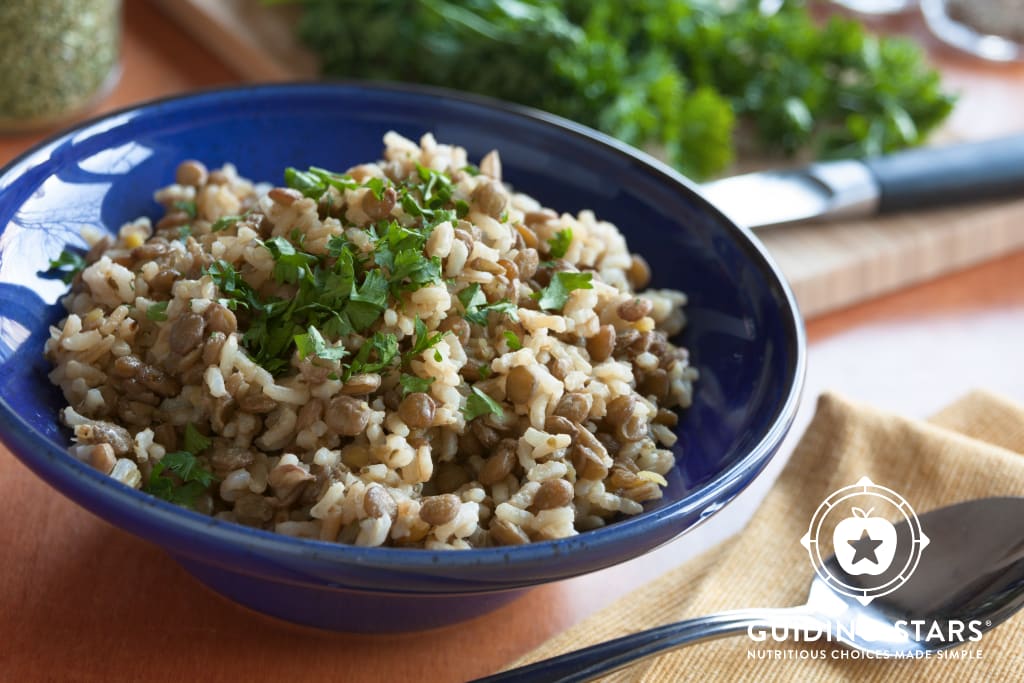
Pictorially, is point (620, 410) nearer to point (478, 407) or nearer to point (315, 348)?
point (478, 407)

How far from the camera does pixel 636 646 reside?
1.85m

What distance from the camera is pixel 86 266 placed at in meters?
2.27

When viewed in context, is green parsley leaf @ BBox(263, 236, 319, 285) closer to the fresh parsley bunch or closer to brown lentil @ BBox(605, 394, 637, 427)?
brown lentil @ BBox(605, 394, 637, 427)

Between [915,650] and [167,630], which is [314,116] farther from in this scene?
[915,650]

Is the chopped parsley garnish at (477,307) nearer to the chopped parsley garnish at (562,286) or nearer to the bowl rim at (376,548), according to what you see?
the chopped parsley garnish at (562,286)

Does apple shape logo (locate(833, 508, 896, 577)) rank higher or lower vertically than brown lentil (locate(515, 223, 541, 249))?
lower

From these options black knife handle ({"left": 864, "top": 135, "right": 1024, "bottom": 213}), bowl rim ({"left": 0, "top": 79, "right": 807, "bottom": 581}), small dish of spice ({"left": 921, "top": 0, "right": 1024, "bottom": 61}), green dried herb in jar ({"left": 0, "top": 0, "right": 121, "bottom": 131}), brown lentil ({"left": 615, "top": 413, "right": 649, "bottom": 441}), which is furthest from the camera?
small dish of spice ({"left": 921, "top": 0, "right": 1024, "bottom": 61})

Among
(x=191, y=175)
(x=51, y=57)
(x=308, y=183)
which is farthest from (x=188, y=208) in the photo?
(x=51, y=57)

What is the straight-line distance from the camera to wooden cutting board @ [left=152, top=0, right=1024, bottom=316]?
10.9 feet

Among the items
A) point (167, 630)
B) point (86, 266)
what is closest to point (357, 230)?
point (86, 266)

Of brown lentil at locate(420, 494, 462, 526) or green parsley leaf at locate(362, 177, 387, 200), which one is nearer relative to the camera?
brown lentil at locate(420, 494, 462, 526)

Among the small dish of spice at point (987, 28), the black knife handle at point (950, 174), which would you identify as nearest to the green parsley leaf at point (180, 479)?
the black knife handle at point (950, 174)

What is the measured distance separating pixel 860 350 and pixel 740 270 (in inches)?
38.8

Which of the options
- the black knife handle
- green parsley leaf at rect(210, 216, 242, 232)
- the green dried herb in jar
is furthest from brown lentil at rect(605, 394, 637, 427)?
the green dried herb in jar
